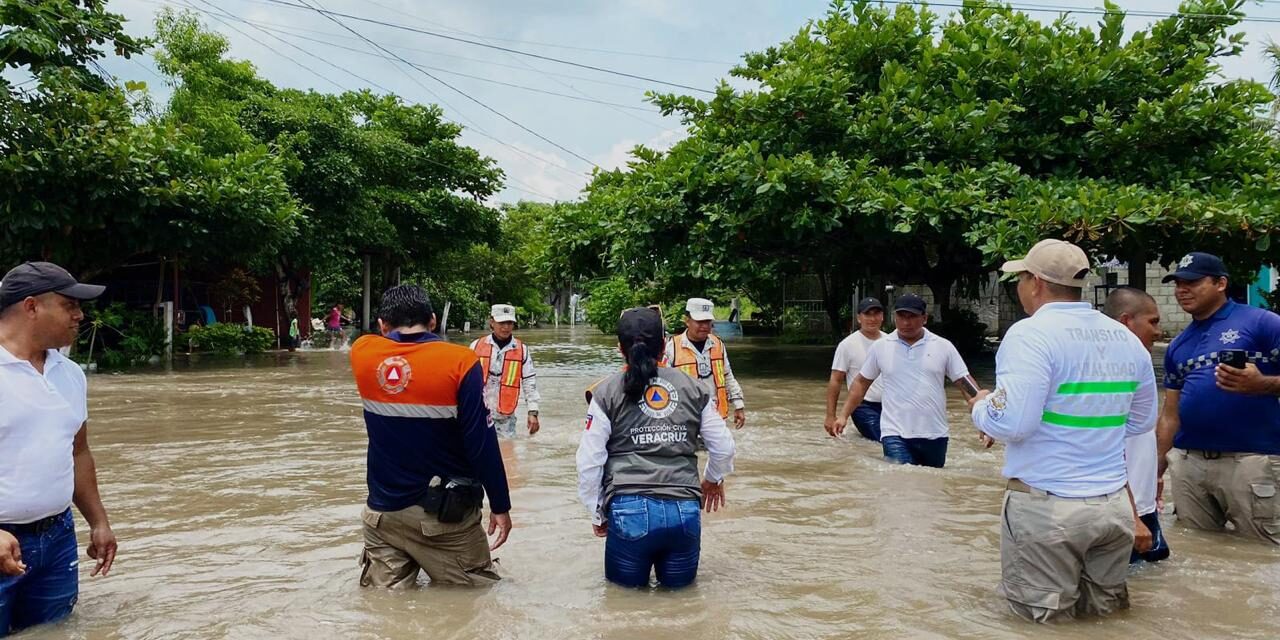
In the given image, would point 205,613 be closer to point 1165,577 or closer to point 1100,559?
point 1100,559

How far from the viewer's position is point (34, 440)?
11.7 feet

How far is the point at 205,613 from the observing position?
15.0 ft

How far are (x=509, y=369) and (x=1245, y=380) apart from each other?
5.93 metres

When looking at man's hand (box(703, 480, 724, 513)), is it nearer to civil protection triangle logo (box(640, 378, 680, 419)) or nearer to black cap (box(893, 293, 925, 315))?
civil protection triangle logo (box(640, 378, 680, 419))

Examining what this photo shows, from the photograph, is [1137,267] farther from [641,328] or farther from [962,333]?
[641,328]

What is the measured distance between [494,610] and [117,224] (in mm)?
17998

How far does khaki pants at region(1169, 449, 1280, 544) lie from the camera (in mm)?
5254

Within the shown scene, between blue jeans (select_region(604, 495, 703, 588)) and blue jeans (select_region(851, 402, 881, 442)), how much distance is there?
438 cm

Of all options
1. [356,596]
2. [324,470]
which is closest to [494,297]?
[324,470]

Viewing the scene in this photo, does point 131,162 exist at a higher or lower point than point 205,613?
higher

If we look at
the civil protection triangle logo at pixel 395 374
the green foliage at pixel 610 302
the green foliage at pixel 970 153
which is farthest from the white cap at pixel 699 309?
the green foliage at pixel 610 302

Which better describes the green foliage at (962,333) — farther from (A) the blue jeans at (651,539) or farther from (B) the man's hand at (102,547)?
(B) the man's hand at (102,547)

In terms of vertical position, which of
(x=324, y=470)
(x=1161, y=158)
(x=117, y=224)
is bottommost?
(x=324, y=470)

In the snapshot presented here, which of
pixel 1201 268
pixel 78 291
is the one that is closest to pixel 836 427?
pixel 1201 268
